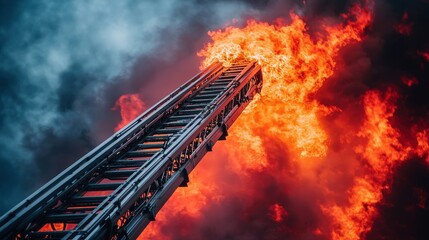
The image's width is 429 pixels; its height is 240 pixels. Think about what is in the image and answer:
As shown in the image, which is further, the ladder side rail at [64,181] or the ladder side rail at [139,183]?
the ladder side rail at [139,183]

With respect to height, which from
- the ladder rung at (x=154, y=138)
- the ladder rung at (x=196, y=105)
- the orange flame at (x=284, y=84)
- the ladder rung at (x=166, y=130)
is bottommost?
the ladder rung at (x=154, y=138)

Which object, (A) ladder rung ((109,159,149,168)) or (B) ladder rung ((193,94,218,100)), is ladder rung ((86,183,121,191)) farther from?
(B) ladder rung ((193,94,218,100))

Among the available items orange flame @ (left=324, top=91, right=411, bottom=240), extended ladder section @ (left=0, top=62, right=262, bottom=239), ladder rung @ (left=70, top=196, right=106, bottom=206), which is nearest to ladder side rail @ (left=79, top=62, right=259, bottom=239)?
extended ladder section @ (left=0, top=62, right=262, bottom=239)

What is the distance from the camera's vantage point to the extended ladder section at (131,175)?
16.8ft

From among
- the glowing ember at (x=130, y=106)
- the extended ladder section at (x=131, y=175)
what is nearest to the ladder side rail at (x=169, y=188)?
the extended ladder section at (x=131, y=175)

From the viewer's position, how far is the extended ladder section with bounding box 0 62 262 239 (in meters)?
5.11

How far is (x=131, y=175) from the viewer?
20.5 ft

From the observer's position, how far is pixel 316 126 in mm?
15047

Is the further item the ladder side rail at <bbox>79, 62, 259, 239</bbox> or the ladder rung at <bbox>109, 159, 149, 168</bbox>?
the ladder rung at <bbox>109, 159, 149, 168</bbox>

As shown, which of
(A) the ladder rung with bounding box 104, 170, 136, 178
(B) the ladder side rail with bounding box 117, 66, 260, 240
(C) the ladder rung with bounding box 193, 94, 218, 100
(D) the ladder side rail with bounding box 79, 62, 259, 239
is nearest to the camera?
(D) the ladder side rail with bounding box 79, 62, 259, 239

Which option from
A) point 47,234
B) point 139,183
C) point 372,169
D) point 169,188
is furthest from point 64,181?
point 372,169

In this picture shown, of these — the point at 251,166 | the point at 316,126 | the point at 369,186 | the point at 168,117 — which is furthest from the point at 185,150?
the point at 369,186

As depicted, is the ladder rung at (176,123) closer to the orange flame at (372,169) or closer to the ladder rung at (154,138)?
the ladder rung at (154,138)

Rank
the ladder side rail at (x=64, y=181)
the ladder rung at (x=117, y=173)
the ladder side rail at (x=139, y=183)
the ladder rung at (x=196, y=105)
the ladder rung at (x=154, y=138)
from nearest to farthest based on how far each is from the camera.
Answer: the ladder side rail at (x=64, y=181), the ladder side rail at (x=139, y=183), the ladder rung at (x=117, y=173), the ladder rung at (x=154, y=138), the ladder rung at (x=196, y=105)
